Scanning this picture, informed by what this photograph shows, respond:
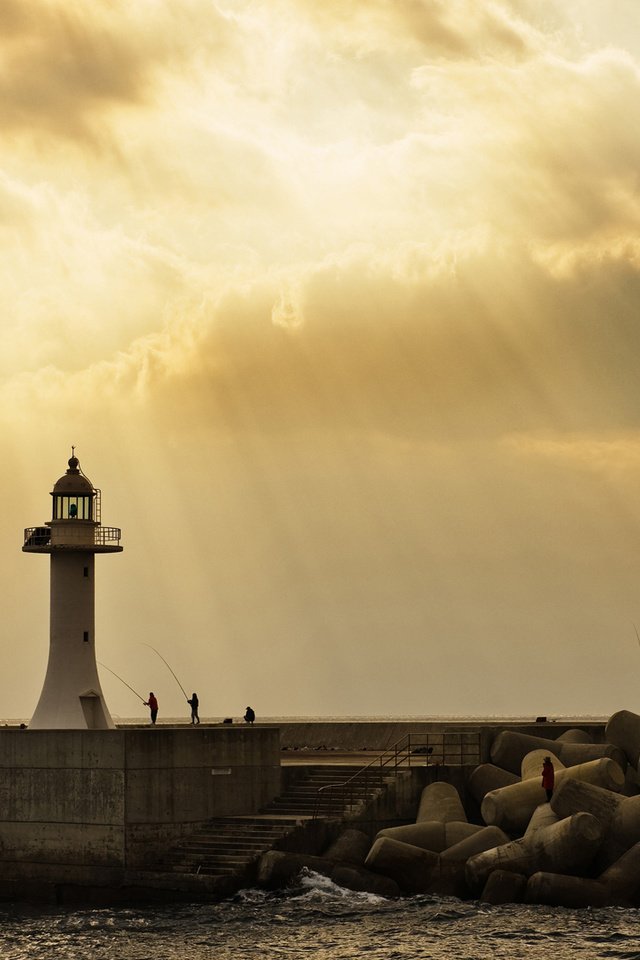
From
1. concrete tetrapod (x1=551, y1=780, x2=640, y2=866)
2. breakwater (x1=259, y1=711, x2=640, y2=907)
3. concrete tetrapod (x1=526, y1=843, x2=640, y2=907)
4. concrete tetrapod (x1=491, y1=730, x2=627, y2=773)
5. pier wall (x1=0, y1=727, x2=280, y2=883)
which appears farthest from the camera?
concrete tetrapod (x1=491, y1=730, x2=627, y2=773)

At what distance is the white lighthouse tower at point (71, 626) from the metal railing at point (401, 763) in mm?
7482

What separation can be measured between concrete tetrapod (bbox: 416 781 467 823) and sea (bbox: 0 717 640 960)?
8.69ft

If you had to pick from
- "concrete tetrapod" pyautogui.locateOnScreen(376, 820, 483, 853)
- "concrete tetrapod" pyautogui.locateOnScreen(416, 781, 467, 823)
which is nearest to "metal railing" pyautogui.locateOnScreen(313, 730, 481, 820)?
A: "concrete tetrapod" pyautogui.locateOnScreen(416, 781, 467, 823)

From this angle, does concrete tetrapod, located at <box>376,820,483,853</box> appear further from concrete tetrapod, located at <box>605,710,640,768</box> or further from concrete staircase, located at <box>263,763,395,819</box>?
concrete tetrapod, located at <box>605,710,640,768</box>

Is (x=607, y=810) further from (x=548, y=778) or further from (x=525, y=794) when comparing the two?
(x=525, y=794)

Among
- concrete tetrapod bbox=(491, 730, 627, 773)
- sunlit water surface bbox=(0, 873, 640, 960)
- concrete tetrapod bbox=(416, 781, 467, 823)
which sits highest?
concrete tetrapod bbox=(491, 730, 627, 773)

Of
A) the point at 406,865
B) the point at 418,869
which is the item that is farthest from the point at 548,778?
the point at 406,865

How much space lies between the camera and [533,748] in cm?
3419

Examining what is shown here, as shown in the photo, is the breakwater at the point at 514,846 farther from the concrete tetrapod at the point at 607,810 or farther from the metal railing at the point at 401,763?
the metal railing at the point at 401,763

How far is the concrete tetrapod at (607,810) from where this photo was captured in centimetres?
2916

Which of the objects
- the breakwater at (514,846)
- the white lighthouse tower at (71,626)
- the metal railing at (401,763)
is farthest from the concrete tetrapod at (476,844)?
the white lighthouse tower at (71,626)

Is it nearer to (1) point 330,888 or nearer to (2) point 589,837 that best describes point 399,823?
(1) point 330,888

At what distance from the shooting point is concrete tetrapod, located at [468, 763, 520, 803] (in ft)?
109

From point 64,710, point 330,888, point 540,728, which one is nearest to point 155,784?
point 330,888
